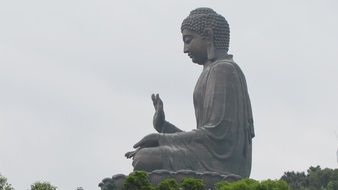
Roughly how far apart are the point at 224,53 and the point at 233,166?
2849 mm

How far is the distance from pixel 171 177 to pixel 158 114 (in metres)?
2.69

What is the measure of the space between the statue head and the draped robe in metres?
0.33

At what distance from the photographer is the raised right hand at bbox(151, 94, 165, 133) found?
31.4m

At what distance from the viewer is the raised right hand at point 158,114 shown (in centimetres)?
3137

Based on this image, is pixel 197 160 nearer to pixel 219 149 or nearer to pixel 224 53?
pixel 219 149

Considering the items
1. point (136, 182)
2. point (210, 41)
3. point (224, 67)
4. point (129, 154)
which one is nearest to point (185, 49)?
point (210, 41)

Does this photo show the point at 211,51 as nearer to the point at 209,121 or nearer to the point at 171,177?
the point at 209,121

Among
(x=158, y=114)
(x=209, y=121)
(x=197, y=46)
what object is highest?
(x=197, y=46)

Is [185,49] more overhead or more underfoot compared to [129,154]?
more overhead

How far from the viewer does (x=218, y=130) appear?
103 ft

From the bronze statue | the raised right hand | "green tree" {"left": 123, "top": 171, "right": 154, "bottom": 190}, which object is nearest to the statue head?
the bronze statue

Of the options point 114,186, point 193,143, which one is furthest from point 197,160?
point 114,186

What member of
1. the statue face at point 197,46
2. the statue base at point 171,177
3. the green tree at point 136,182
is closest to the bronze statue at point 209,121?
the statue face at point 197,46

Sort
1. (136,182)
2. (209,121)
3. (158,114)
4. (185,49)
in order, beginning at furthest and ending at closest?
(185,49) → (209,121) → (158,114) → (136,182)
